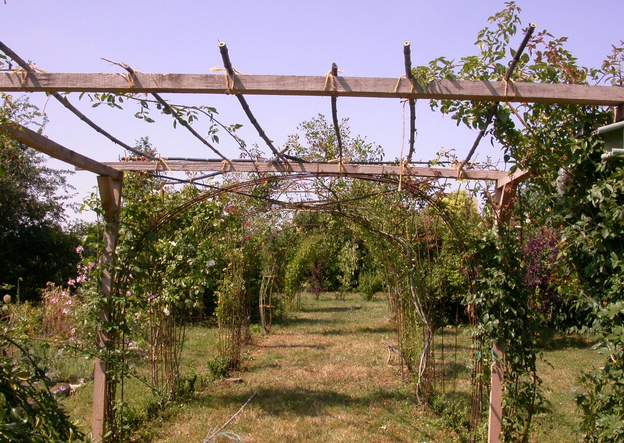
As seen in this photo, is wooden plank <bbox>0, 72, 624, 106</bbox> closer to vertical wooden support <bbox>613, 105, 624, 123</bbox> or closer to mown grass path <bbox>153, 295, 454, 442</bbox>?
vertical wooden support <bbox>613, 105, 624, 123</bbox>

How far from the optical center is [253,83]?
9.09ft

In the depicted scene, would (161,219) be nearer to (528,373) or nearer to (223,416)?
(223,416)

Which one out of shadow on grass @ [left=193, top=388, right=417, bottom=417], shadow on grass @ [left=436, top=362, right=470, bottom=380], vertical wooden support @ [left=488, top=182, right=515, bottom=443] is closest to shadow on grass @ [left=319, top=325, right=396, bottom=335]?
shadow on grass @ [left=436, top=362, right=470, bottom=380]

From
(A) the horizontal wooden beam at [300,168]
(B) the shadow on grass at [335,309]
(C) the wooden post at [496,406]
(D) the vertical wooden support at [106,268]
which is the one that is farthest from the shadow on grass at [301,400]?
(B) the shadow on grass at [335,309]

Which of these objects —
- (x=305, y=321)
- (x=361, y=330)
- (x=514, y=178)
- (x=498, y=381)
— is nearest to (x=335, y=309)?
(x=305, y=321)

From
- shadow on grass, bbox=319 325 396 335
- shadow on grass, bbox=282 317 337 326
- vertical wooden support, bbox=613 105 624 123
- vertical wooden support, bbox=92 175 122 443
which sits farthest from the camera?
shadow on grass, bbox=282 317 337 326

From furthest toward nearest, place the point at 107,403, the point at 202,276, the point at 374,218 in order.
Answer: the point at 374,218 < the point at 202,276 < the point at 107,403

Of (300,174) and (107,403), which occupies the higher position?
(300,174)

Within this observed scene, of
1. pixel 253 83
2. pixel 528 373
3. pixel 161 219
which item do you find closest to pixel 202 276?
pixel 161 219

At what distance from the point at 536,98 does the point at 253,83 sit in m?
1.28

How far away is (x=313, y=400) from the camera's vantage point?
21.7 feet

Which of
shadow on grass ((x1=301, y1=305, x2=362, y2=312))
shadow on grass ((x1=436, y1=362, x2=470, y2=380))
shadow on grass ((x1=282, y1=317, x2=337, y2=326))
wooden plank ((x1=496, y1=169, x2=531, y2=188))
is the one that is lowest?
shadow on grass ((x1=301, y1=305, x2=362, y2=312))

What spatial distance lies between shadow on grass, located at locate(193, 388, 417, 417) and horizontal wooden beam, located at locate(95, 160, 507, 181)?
2.47m

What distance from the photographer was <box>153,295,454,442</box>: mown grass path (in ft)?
17.6
